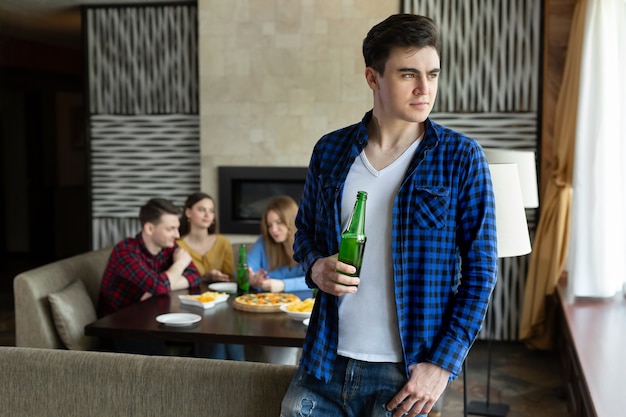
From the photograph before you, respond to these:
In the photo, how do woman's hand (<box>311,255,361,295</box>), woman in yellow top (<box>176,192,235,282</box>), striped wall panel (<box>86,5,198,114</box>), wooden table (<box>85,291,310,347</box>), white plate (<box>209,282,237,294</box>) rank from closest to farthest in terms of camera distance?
woman's hand (<box>311,255,361,295</box>)
wooden table (<box>85,291,310,347</box>)
white plate (<box>209,282,237,294</box>)
woman in yellow top (<box>176,192,235,282</box>)
striped wall panel (<box>86,5,198,114</box>)

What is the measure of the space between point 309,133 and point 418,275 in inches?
160

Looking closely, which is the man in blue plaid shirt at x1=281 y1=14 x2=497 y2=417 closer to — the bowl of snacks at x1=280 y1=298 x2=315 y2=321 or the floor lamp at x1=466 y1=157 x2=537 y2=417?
the floor lamp at x1=466 y1=157 x2=537 y2=417

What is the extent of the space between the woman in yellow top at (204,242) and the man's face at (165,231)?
1.30 ft

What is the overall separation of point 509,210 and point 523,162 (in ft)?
2.62

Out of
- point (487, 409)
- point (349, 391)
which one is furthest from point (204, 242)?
point (349, 391)

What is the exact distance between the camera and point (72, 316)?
3.57 m

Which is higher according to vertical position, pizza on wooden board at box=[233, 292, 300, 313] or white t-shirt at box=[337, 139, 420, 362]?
white t-shirt at box=[337, 139, 420, 362]

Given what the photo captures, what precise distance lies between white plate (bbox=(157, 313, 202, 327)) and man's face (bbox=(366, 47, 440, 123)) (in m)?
1.81

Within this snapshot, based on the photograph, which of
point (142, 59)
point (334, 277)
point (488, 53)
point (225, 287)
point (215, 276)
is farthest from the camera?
point (142, 59)

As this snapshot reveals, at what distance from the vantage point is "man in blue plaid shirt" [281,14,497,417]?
1593mm

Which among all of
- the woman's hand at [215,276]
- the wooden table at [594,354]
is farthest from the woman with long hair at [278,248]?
the wooden table at [594,354]

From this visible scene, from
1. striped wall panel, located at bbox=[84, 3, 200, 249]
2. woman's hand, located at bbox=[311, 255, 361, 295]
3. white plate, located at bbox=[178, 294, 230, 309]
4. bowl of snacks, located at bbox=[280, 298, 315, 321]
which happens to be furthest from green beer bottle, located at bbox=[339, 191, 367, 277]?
striped wall panel, located at bbox=[84, 3, 200, 249]

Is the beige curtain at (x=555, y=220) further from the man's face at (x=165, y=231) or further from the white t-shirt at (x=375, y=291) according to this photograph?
the white t-shirt at (x=375, y=291)

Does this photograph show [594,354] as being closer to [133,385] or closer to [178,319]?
[178,319]
